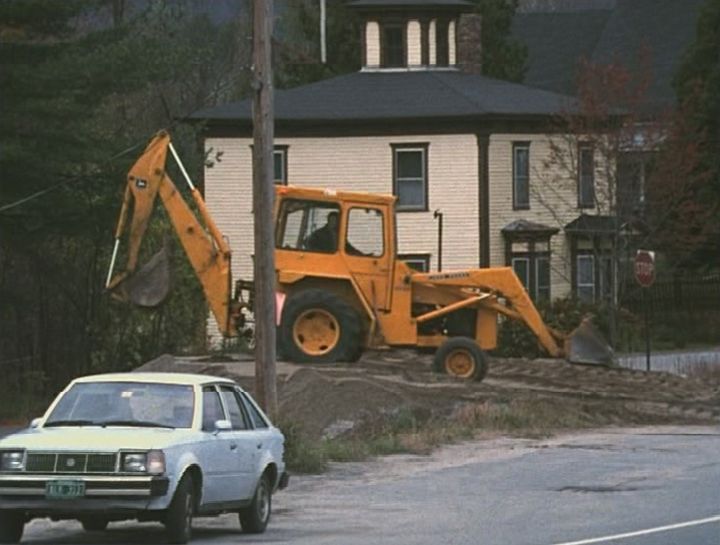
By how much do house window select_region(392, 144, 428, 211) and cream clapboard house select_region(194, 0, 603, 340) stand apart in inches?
1.1

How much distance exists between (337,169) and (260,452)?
41100mm

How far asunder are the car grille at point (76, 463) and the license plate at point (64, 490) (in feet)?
0.39

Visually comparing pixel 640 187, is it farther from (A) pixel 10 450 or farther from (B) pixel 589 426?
(A) pixel 10 450

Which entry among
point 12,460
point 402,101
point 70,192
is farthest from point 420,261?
point 12,460

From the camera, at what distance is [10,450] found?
17312 mm

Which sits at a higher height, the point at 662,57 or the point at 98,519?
the point at 662,57

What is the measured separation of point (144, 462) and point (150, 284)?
62.4 feet

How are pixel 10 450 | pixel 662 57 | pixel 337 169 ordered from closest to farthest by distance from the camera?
pixel 10 450 → pixel 337 169 → pixel 662 57

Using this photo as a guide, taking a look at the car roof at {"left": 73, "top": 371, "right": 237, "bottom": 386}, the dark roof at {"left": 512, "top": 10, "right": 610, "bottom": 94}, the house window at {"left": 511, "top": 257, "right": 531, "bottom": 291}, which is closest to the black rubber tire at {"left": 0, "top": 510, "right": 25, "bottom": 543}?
the car roof at {"left": 73, "top": 371, "right": 237, "bottom": 386}

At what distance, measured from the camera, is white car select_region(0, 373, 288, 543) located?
17.0m

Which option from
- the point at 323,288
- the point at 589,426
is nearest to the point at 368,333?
the point at 323,288

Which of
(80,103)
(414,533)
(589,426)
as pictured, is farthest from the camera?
(80,103)

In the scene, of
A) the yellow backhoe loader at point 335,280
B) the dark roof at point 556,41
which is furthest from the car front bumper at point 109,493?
the dark roof at point 556,41

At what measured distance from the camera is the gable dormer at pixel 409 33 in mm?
62188
